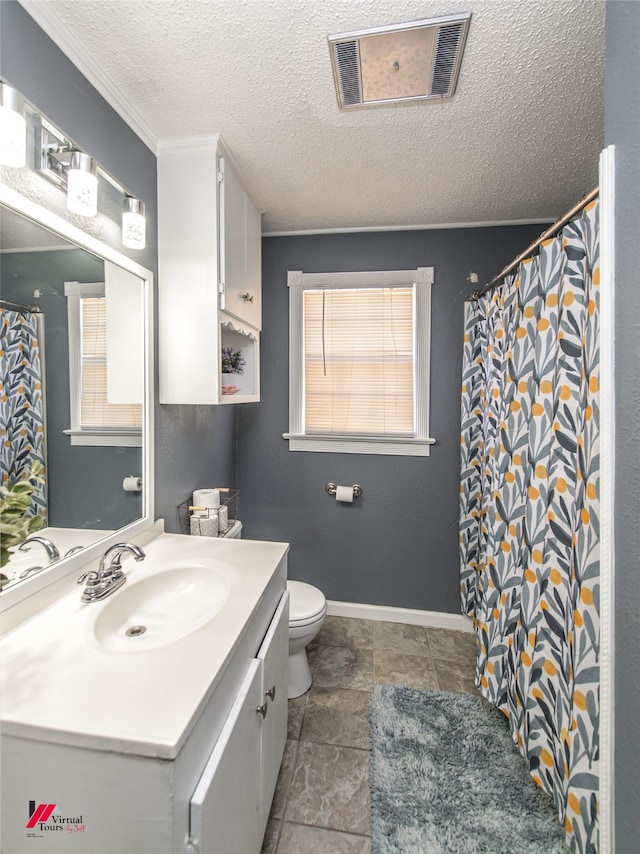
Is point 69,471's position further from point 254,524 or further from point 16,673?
point 254,524

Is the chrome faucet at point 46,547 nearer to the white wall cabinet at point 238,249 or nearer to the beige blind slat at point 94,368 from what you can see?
the beige blind slat at point 94,368

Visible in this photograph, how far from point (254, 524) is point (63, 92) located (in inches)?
86.1

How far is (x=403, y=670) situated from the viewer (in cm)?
193

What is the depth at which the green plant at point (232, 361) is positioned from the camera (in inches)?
76.9

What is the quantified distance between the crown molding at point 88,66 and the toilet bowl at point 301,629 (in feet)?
6.77

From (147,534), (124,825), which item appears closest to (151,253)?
(147,534)

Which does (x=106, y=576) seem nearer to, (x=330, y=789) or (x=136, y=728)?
(x=136, y=728)

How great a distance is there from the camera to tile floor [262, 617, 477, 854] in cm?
121

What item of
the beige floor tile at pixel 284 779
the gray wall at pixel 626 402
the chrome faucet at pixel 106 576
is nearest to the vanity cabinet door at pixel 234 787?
the beige floor tile at pixel 284 779

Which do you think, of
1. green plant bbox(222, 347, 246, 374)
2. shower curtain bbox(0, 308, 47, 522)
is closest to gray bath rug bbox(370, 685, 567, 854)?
shower curtain bbox(0, 308, 47, 522)

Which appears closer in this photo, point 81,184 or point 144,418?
point 81,184

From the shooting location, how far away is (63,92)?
42.1 inches

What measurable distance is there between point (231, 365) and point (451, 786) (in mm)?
2016

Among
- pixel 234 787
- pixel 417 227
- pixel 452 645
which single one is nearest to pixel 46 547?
pixel 234 787
